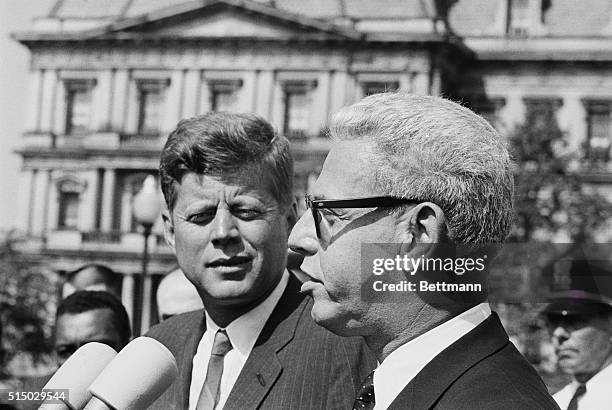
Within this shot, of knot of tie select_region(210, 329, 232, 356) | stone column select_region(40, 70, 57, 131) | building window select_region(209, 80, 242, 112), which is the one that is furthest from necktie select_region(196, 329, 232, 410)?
stone column select_region(40, 70, 57, 131)

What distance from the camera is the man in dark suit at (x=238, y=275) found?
304 centimetres

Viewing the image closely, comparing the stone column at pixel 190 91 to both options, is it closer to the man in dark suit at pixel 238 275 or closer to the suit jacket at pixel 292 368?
the man in dark suit at pixel 238 275

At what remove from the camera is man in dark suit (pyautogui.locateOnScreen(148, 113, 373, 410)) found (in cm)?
304

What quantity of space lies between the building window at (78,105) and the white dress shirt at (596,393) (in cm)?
3476

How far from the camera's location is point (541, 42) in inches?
1390

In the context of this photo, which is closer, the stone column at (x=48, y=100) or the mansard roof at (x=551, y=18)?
the mansard roof at (x=551, y=18)

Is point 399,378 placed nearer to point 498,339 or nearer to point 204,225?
point 498,339

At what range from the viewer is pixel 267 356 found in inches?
121

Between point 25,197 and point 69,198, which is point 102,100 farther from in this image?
point 25,197

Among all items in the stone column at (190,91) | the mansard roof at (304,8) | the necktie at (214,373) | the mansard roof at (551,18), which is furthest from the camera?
the stone column at (190,91)

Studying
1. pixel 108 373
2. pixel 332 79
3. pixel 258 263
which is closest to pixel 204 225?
pixel 258 263

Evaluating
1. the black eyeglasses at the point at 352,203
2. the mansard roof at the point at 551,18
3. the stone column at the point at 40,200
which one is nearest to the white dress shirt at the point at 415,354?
the black eyeglasses at the point at 352,203

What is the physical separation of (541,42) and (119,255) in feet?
46.7

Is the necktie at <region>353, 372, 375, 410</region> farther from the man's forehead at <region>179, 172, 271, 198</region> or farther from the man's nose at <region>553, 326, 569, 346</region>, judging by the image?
the man's nose at <region>553, 326, 569, 346</region>
